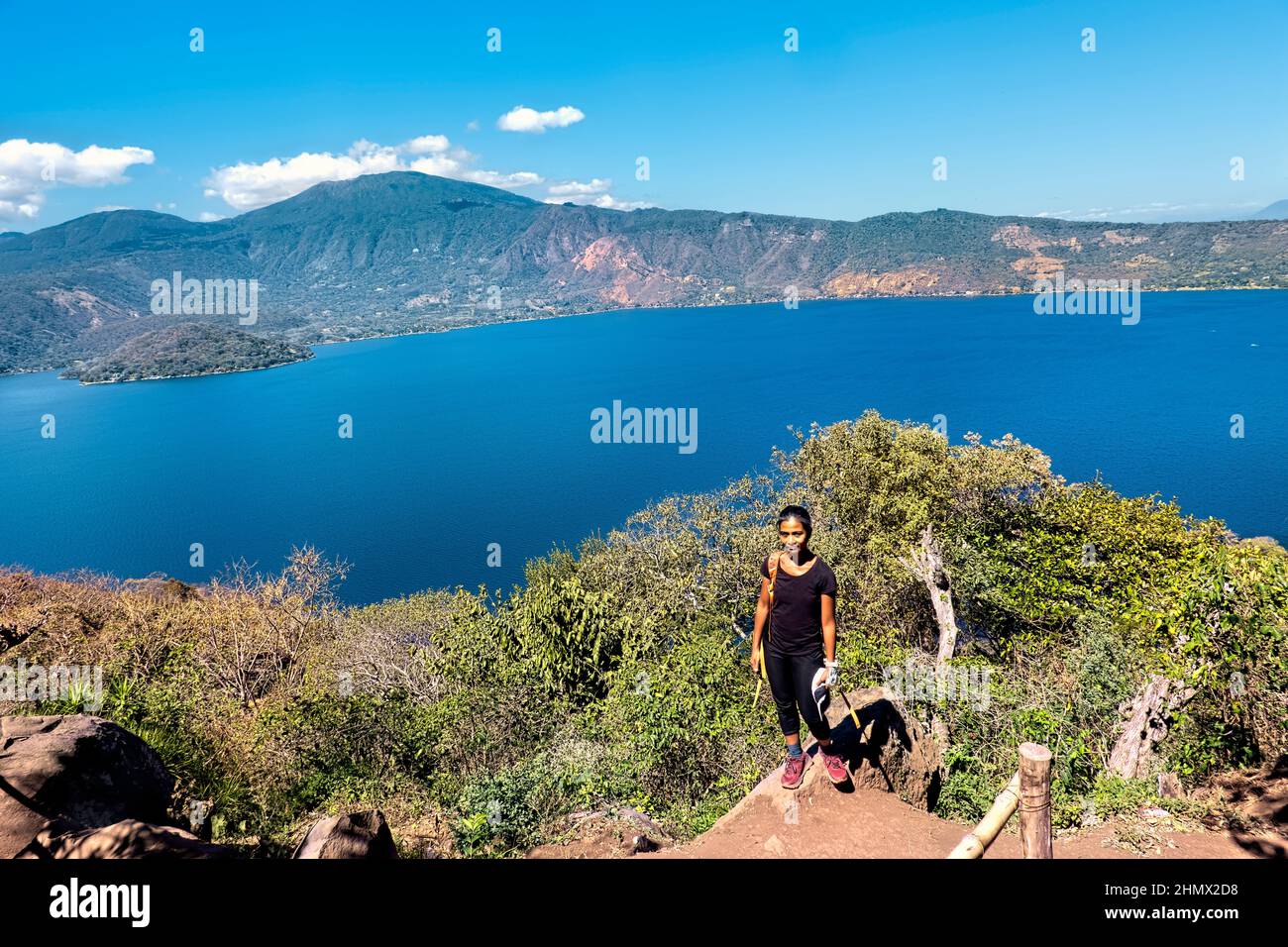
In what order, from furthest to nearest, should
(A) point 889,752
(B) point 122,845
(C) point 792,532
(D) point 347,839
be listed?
(A) point 889,752 < (C) point 792,532 < (D) point 347,839 < (B) point 122,845

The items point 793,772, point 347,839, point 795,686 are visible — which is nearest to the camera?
point 347,839

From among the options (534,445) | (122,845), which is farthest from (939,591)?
(534,445)

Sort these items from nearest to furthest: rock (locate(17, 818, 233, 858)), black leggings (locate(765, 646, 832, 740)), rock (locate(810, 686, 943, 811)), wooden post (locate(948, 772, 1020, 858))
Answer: wooden post (locate(948, 772, 1020, 858)), rock (locate(17, 818, 233, 858)), black leggings (locate(765, 646, 832, 740)), rock (locate(810, 686, 943, 811))

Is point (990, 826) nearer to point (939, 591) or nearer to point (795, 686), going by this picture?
point (795, 686)

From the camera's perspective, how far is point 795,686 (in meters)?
7.36

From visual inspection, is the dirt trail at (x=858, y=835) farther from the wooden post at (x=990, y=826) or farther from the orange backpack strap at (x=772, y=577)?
the wooden post at (x=990, y=826)

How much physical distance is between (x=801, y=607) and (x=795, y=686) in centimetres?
104

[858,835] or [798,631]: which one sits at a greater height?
[798,631]

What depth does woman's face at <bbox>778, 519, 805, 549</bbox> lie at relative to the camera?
6.70 meters

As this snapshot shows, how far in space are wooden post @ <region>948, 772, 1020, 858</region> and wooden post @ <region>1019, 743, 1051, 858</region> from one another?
0.31 ft

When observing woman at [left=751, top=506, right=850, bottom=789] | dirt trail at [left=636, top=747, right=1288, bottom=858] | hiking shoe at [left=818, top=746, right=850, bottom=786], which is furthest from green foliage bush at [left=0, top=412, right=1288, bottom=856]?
woman at [left=751, top=506, right=850, bottom=789]

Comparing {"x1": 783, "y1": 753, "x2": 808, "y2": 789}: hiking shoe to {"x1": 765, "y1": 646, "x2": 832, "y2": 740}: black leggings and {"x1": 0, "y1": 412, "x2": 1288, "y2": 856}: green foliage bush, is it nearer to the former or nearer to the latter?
Answer: {"x1": 765, "y1": 646, "x2": 832, "y2": 740}: black leggings
